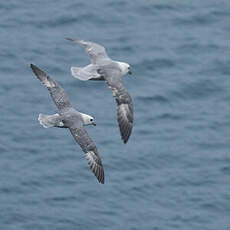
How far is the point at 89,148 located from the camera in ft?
78.7

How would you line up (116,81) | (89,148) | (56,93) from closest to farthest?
(89,148) < (116,81) < (56,93)

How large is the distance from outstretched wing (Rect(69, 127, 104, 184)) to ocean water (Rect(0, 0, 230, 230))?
21.9ft

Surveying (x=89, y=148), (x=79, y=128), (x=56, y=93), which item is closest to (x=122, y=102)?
(x=79, y=128)

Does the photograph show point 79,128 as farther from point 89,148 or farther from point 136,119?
point 136,119

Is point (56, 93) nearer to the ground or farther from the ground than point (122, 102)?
farther from the ground

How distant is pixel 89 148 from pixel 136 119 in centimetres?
952

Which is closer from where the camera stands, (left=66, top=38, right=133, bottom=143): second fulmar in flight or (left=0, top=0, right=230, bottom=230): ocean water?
(left=66, top=38, right=133, bottom=143): second fulmar in flight

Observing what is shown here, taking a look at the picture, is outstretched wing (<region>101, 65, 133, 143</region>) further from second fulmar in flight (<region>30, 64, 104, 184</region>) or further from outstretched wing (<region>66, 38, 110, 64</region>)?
outstretched wing (<region>66, 38, 110, 64</region>)

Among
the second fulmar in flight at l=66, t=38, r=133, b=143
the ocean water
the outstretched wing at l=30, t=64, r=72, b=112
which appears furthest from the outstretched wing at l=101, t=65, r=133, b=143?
the ocean water

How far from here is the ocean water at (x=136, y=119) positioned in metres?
31.2

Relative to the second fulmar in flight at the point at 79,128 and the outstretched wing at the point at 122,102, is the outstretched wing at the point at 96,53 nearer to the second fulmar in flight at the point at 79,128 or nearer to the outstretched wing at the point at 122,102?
the outstretched wing at the point at 122,102

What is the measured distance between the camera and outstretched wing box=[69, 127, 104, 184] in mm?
23891

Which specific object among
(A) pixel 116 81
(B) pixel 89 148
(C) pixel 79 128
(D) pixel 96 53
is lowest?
(B) pixel 89 148

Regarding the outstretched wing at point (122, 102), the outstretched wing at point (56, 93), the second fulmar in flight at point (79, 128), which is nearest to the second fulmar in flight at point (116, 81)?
the outstretched wing at point (122, 102)
